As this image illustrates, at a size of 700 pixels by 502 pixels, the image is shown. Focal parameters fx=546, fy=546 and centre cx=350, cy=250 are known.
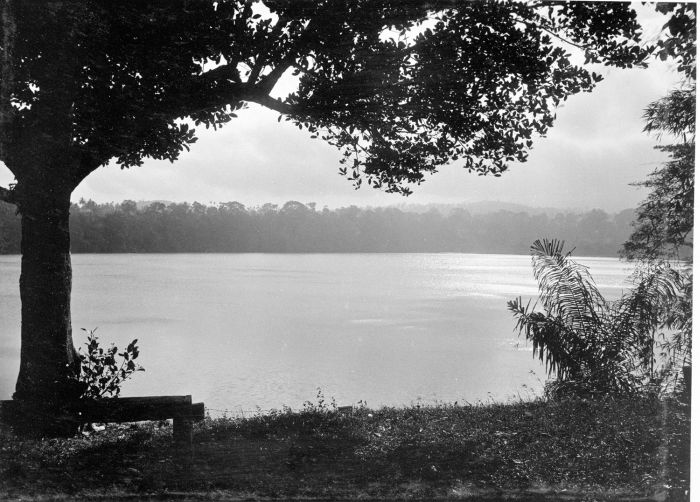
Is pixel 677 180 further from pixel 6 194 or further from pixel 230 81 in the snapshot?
pixel 6 194

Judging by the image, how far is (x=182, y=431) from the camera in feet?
13.7

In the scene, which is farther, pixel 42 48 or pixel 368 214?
pixel 368 214

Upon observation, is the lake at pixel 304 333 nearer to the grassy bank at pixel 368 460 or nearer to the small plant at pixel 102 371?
the small plant at pixel 102 371

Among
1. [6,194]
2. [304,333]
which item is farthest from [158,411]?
[304,333]

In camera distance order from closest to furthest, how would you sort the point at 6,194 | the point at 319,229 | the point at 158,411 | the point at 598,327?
the point at 158,411 → the point at 6,194 → the point at 598,327 → the point at 319,229

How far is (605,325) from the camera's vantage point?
570cm

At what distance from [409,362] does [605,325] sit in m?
4.94

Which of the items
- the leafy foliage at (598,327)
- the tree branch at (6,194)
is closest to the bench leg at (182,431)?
the tree branch at (6,194)

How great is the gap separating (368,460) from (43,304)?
9.95 feet

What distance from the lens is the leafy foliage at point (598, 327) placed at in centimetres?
551

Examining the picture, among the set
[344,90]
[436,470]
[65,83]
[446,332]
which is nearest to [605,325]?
[436,470]

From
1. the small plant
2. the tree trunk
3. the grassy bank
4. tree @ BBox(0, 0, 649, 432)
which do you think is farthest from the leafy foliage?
the tree trunk

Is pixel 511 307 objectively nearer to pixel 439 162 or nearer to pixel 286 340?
pixel 439 162

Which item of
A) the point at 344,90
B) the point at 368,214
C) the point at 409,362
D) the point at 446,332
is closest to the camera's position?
the point at 344,90
